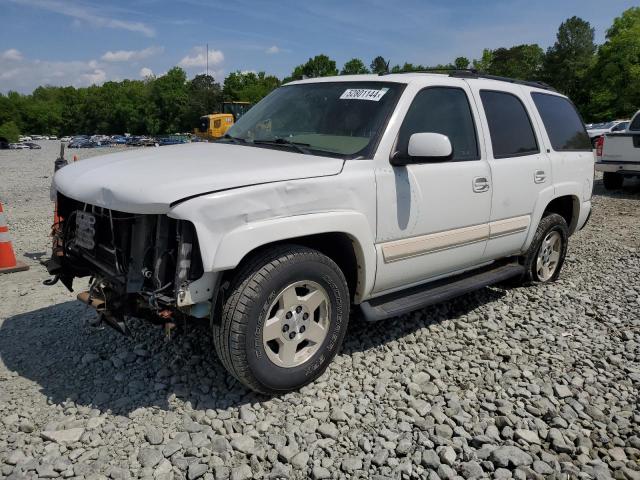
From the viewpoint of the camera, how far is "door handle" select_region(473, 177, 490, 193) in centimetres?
398

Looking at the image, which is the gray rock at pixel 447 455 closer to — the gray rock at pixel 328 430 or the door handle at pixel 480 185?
the gray rock at pixel 328 430

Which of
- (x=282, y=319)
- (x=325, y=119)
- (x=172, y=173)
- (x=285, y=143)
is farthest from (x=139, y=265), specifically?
(x=325, y=119)

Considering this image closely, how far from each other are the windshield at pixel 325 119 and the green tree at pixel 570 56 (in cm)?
6931

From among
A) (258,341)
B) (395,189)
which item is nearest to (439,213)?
(395,189)

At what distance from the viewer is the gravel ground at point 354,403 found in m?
2.64

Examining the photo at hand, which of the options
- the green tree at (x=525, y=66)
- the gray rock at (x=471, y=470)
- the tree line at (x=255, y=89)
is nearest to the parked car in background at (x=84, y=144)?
the tree line at (x=255, y=89)

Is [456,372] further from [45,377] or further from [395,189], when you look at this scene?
[45,377]

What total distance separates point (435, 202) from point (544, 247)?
7.07ft

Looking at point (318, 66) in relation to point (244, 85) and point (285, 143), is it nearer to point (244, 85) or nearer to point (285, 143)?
point (244, 85)

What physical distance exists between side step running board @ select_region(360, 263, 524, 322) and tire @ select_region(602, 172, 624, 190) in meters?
9.36

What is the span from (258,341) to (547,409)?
5.94 feet

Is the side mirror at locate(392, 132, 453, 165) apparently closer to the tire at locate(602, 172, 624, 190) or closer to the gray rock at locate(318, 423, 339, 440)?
the gray rock at locate(318, 423, 339, 440)

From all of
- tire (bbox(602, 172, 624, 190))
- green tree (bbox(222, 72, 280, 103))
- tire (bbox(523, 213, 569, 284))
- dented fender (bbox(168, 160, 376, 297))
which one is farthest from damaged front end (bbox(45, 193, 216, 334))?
green tree (bbox(222, 72, 280, 103))

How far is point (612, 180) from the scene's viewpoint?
12.6m
